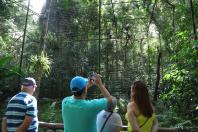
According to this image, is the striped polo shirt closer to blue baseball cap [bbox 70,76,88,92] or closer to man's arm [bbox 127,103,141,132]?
blue baseball cap [bbox 70,76,88,92]

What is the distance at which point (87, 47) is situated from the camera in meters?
14.8

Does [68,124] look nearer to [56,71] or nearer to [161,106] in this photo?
[161,106]

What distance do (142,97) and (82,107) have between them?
1.62 feet

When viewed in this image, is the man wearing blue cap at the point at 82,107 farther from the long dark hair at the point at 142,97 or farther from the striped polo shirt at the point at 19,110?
the striped polo shirt at the point at 19,110

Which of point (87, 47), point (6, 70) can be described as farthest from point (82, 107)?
point (87, 47)

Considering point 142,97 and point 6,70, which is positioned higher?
point 6,70

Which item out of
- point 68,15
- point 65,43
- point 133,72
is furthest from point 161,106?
point 68,15

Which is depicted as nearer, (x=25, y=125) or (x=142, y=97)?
(x=142, y=97)

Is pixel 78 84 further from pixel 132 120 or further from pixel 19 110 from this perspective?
pixel 19 110

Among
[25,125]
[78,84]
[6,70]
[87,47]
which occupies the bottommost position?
[25,125]

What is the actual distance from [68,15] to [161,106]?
8261mm

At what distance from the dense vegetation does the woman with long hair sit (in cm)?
465

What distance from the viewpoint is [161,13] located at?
18.6 metres

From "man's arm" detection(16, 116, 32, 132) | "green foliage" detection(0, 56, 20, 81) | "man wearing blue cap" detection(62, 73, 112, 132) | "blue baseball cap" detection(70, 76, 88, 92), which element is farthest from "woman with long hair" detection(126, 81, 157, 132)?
"green foliage" detection(0, 56, 20, 81)
